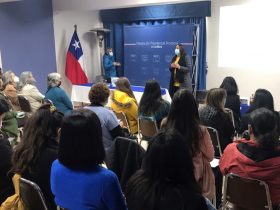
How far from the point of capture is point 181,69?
6336mm

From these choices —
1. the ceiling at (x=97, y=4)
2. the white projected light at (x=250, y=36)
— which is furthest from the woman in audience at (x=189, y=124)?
the white projected light at (x=250, y=36)

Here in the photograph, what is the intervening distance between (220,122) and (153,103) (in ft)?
2.71

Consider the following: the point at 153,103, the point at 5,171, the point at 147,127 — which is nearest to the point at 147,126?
the point at 147,127

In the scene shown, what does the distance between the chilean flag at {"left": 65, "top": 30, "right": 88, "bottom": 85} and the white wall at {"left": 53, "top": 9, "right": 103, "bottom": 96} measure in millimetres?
183

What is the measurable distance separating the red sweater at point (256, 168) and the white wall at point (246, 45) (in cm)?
493

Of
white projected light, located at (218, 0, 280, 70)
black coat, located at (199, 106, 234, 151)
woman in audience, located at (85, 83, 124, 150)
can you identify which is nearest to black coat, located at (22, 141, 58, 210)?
woman in audience, located at (85, 83, 124, 150)

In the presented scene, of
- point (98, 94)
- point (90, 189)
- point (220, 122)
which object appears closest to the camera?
point (90, 189)

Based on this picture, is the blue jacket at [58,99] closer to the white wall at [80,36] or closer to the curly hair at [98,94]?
the curly hair at [98,94]

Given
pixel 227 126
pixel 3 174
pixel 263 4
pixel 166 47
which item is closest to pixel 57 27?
pixel 166 47

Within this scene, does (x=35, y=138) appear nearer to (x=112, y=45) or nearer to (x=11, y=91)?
(x=11, y=91)

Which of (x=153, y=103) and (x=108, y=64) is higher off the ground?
(x=108, y=64)

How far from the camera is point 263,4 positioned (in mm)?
6305

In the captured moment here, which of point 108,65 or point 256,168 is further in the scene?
point 108,65

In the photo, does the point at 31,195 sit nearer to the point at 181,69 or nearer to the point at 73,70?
the point at 181,69
